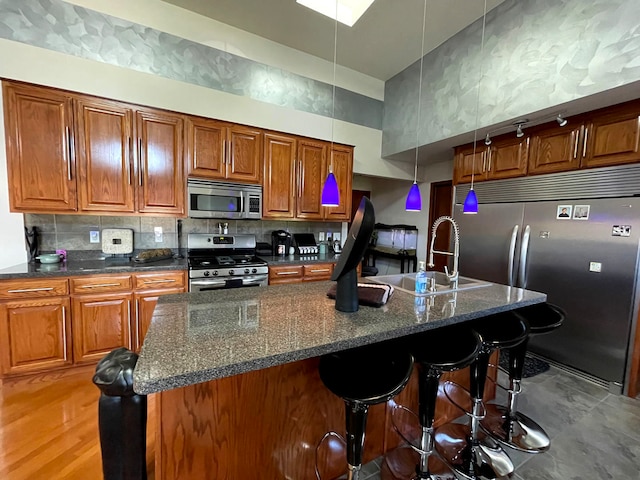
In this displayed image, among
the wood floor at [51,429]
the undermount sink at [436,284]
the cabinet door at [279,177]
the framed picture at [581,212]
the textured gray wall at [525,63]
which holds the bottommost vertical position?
the wood floor at [51,429]

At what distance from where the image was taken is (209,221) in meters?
3.24

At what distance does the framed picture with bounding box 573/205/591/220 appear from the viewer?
7.95 ft

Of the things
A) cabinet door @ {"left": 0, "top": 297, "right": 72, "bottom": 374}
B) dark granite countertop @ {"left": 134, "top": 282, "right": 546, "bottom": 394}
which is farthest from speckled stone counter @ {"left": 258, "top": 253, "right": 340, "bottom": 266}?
cabinet door @ {"left": 0, "top": 297, "right": 72, "bottom": 374}

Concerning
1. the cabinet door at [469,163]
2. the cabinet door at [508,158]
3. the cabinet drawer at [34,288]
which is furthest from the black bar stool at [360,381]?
the cabinet door at [469,163]

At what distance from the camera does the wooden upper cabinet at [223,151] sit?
277 centimetres

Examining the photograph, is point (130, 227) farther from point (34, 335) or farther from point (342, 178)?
point (342, 178)

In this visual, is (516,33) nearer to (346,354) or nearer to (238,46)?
(238,46)

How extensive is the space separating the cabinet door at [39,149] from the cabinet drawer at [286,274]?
1868mm

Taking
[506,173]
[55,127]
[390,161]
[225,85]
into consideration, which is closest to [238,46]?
[225,85]

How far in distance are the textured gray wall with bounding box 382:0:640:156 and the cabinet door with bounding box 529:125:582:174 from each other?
0.47 meters

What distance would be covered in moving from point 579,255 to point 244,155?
344 centimetres

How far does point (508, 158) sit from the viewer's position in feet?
9.87

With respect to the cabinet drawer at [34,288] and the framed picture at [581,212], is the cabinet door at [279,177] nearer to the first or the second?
the cabinet drawer at [34,288]

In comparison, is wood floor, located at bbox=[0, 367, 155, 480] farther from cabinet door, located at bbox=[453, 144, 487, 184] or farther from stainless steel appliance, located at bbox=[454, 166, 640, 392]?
cabinet door, located at bbox=[453, 144, 487, 184]
